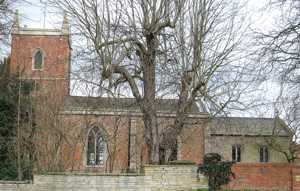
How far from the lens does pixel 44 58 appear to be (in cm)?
4719

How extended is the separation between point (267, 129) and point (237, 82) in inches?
1030

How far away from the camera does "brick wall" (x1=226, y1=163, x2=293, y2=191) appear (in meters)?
29.4

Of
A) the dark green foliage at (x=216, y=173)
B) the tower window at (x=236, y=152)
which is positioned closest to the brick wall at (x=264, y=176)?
the dark green foliage at (x=216, y=173)

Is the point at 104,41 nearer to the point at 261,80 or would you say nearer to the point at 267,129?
the point at 261,80

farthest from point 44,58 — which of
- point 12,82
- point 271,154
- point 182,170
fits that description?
point 182,170

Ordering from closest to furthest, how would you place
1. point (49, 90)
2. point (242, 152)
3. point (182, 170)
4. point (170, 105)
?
point (182, 170) → point (170, 105) → point (49, 90) → point (242, 152)

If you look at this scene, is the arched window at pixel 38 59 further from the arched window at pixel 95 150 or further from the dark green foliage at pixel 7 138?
the dark green foliage at pixel 7 138

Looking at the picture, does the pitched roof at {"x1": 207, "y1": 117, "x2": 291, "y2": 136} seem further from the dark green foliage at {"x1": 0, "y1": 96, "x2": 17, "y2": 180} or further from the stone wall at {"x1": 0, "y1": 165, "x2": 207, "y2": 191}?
the stone wall at {"x1": 0, "y1": 165, "x2": 207, "y2": 191}

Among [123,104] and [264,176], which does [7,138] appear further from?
[264,176]

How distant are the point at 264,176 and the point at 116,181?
47.1 ft

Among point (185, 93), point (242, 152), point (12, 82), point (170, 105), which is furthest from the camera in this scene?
point (242, 152)

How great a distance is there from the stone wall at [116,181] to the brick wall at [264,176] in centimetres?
1071

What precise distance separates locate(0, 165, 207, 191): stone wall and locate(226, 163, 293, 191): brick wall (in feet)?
35.2

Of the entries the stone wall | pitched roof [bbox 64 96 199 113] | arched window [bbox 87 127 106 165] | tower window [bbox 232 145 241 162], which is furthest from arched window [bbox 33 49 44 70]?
the stone wall
